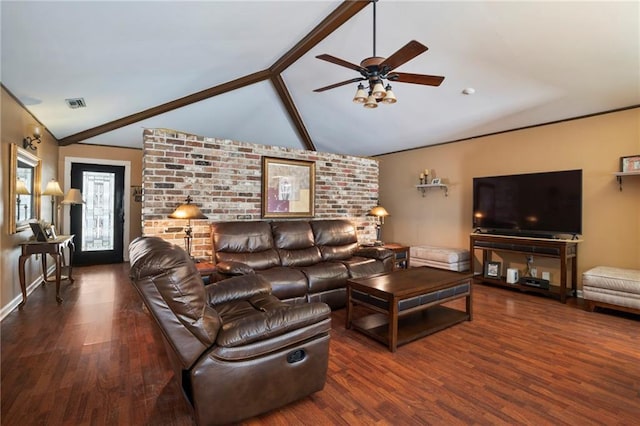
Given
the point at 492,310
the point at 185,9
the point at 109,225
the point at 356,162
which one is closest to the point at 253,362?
the point at 185,9

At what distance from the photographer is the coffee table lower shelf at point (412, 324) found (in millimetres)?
2746

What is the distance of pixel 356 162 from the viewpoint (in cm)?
537

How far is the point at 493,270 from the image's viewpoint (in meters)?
4.77

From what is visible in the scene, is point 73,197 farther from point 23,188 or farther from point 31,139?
point 23,188

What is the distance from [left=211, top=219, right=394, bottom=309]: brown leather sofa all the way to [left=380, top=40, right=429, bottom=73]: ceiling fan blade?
2131 mm

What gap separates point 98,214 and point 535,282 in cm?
771

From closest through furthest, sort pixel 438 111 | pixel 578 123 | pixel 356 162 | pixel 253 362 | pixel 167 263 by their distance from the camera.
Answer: pixel 167 263 < pixel 253 362 < pixel 578 123 < pixel 438 111 < pixel 356 162

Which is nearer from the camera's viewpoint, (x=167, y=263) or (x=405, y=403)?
(x=167, y=263)

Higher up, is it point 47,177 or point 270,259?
point 47,177

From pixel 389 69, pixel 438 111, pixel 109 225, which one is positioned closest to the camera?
pixel 389 69

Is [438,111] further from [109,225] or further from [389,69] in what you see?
[109,225]

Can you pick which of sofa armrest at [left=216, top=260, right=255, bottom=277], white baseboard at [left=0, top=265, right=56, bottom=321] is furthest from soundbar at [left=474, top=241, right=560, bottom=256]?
white baseboard at [left=0, top=265, right=56, bottom=321]

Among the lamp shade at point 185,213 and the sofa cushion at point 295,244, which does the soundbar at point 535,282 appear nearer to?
the sofa cushion at point 295,244

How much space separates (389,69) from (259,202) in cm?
240
